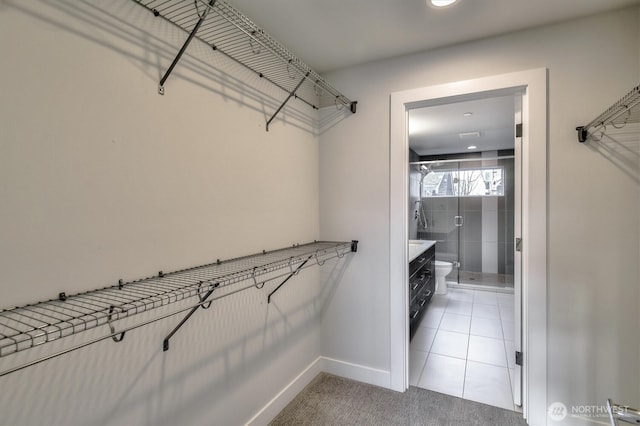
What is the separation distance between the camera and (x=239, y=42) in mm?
1619

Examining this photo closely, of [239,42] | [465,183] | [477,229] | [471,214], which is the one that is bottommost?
[477,229]

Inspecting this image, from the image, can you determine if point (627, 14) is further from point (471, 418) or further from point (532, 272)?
point (471, 418)

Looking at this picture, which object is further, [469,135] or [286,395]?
[469,135]

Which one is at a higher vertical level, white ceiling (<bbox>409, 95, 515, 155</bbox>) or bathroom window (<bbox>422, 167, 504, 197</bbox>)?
white ceiling (<bbox>409, 95, 515, 155</bbox>)

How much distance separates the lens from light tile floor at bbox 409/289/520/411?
7.20 ft

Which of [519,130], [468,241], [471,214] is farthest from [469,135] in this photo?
[519,130]

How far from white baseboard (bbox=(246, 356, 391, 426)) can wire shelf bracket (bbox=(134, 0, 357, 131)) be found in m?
1.66

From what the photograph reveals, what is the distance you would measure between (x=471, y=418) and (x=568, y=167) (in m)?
1.58

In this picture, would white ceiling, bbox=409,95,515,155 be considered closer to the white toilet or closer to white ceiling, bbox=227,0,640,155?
white ceiling, bbox=227,0,640,155

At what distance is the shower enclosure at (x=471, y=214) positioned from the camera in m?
4.85

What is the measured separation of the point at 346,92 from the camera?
2.29 metres

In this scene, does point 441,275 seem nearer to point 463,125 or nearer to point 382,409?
point 463,125

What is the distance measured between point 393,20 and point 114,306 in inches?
71.8

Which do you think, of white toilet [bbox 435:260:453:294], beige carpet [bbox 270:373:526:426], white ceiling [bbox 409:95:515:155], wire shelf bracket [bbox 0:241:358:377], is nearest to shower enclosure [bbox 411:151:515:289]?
white ceiling [bbox 409:95:515:155]
